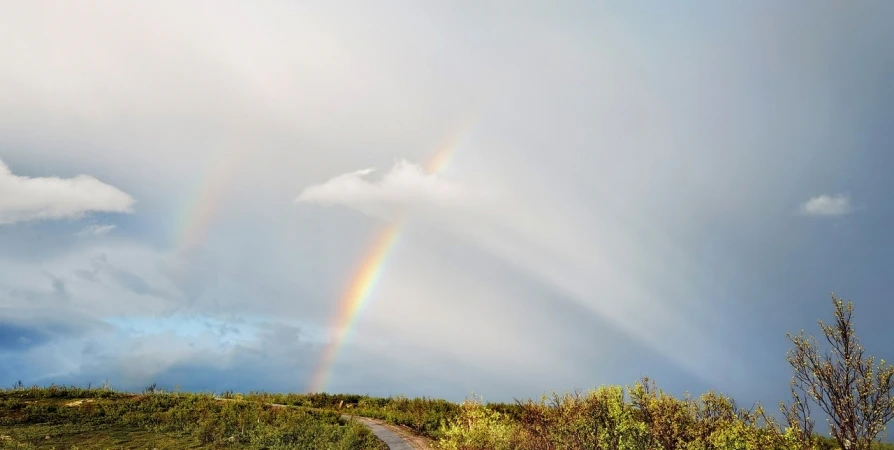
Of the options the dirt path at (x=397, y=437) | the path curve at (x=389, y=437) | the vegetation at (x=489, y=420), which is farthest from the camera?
the dirt path at (x=397, y=437)

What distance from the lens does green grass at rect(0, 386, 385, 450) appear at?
2617 cm

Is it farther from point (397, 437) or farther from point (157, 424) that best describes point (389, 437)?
point (157, 424)

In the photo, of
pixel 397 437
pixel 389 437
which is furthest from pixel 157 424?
pixel 397 437

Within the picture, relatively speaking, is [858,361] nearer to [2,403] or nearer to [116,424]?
[116,424]

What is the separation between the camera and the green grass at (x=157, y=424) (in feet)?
85.9

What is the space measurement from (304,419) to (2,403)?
19560mm

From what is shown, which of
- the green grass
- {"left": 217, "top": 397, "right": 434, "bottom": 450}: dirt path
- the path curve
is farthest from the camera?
{"left": 217, "top": 397, "right": 434, "bottom": 450}: dirt path

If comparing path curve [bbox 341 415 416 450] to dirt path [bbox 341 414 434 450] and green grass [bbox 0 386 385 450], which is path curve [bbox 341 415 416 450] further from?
green grass [bbox 0 386 385 450]

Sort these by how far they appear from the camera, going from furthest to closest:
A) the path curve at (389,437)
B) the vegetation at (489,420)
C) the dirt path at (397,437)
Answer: the dirt path at (397,437)
the path curve at (389,437)
the vegetation at (489,420)

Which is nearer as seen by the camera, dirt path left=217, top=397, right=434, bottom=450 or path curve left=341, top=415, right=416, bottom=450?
path curve left=341, top=415, right=416, bottom=450

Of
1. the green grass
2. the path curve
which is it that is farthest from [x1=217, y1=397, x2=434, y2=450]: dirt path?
the green grass

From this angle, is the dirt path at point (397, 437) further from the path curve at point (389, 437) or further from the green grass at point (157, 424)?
the green grass at point (157, 424)

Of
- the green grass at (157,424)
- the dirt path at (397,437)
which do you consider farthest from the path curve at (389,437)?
the green grass at (157,424)

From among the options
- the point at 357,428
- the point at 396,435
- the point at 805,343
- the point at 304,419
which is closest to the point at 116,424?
the point at 304,419
